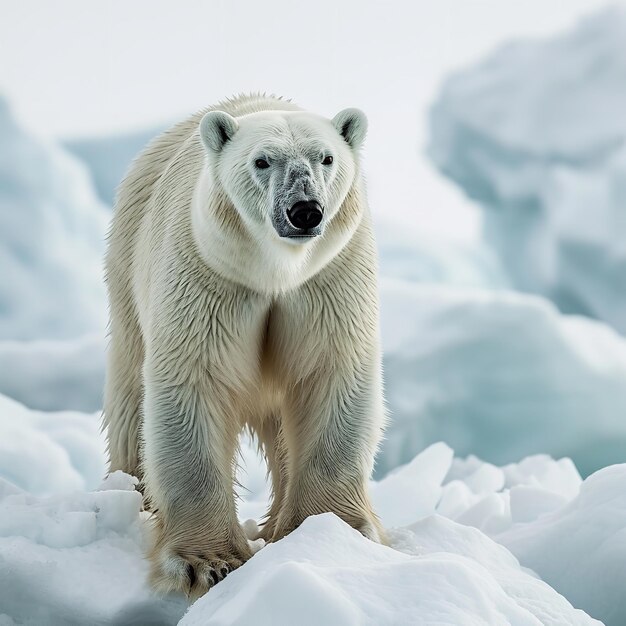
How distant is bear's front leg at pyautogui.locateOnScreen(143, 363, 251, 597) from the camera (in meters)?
3.17

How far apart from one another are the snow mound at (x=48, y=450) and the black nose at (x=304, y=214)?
3.30m

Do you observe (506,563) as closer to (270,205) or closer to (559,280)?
(270,205)

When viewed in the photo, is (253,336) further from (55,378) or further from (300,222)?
(55,378)

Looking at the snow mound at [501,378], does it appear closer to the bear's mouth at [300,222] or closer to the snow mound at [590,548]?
the snow mound at [590,548]

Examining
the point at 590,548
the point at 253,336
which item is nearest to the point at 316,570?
the point at 253,336

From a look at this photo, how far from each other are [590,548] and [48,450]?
3611mm

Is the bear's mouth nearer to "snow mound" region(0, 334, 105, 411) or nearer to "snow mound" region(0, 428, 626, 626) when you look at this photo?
"snow mound" region(0, 428, 626, 626)

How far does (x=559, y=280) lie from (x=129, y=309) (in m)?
6.72

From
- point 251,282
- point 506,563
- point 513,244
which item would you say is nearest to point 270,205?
point 251,282

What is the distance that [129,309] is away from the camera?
403cm

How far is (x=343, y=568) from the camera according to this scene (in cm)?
246

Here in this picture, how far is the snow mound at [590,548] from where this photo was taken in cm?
351

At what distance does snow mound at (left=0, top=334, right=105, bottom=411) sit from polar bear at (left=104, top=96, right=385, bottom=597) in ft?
16.0

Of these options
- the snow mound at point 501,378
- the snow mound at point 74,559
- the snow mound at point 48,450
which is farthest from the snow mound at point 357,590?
the snow mound at point 501,378
